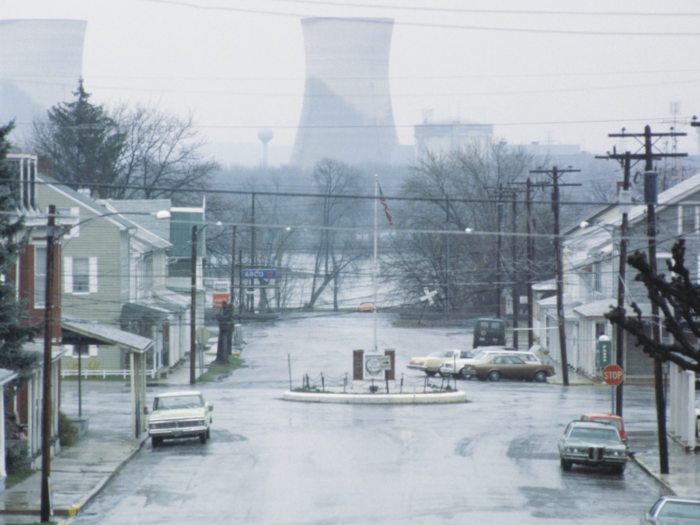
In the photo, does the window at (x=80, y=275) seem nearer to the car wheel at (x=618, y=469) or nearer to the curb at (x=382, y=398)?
the curb at (x=382, y=398)

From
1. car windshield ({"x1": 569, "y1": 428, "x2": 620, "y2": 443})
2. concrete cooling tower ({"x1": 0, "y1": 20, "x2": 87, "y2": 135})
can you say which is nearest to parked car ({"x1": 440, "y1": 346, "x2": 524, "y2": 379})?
car windshield ({"x1": 569, "y1": 428, "x2": 620, "y2": 443})

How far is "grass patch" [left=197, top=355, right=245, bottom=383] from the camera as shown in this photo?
150ft

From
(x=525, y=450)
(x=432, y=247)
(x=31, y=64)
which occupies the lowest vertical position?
(x=525, y=450)

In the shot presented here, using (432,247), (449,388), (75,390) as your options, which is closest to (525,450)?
(449,388)

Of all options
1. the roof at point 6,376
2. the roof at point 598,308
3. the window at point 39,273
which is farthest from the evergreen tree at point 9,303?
the roof at point 598,308

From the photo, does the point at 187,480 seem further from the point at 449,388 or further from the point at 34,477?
the point at 449,388

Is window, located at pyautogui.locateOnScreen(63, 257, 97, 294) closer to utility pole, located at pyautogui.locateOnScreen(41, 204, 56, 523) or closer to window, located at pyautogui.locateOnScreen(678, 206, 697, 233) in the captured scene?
utility pole, located at pyautogui.locateOnScreen(41, 204, 56, 523)

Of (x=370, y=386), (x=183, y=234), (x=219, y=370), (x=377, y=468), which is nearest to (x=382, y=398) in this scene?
(x=370, y=386)

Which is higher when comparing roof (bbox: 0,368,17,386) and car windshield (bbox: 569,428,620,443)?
roof (bbox: 0,368,17,386)

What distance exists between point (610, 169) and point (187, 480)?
109 meters

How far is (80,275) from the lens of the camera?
4444 centimetres

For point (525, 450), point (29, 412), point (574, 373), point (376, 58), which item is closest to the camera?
point (29, 412)

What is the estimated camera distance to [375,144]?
14600cm

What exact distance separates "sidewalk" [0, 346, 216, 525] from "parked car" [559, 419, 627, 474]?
1143 cm
